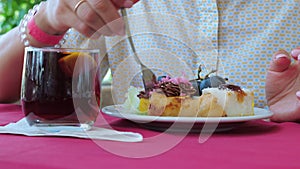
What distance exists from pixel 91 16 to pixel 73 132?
271 millimetres

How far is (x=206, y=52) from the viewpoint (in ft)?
4.55

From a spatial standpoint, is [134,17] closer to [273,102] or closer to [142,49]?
[142,49]

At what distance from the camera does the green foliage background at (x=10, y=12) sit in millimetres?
2725

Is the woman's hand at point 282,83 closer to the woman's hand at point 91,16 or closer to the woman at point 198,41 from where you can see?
the woman at point 198,41

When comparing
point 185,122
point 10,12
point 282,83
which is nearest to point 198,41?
point 282,83

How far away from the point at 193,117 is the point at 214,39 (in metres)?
0.75

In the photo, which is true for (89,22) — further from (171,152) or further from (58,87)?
(171,152)

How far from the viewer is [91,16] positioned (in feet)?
2.62

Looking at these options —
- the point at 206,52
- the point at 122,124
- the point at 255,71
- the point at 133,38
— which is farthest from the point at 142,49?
the point at 122,124

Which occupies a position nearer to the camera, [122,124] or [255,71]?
[122,124]

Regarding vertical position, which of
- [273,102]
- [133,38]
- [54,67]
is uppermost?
[133,38]

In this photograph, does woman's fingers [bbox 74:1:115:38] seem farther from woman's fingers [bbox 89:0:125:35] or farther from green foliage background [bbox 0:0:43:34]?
green foliage background [bbox 0:0:43:34]

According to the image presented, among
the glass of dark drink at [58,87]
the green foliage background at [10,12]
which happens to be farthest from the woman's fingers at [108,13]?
the green foliage background at [10,12]

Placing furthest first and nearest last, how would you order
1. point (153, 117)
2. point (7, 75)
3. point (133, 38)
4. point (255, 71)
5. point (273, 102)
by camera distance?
point (133, 38) → point (255, 71) → point (7, 75) → point (273, 102) → point (153, 117)
